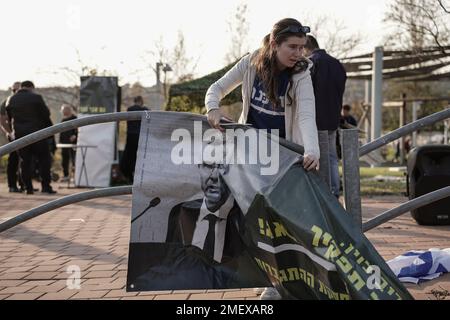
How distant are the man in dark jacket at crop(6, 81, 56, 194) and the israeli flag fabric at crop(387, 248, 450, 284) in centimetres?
762

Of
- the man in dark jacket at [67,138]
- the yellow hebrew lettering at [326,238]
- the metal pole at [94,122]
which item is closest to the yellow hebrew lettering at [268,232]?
the yellow hebrew lettering at [326,238]

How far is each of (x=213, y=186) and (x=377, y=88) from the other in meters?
16.7

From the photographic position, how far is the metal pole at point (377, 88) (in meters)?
17.8

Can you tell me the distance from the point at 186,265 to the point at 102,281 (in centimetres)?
119

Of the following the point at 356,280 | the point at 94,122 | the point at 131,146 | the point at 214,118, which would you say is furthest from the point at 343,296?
the point at 131,146

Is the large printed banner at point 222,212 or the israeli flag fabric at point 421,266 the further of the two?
the israeli flag fabric at point 421,266

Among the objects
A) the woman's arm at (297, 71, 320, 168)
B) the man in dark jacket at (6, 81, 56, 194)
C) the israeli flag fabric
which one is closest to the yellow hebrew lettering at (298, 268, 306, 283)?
the woman's arm at (297, 71, 320, 168)

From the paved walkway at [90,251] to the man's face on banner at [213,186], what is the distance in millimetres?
785

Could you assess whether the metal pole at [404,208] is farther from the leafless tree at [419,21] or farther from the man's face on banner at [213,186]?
the leafless tree at [419,21]

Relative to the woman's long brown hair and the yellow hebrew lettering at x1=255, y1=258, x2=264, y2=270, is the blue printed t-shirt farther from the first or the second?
the yellow hebrew lettering at x1=255, y1=258, x2=264, y2=270

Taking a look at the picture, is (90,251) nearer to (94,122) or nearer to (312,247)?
(94,122)

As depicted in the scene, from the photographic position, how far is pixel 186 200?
9.91ft
